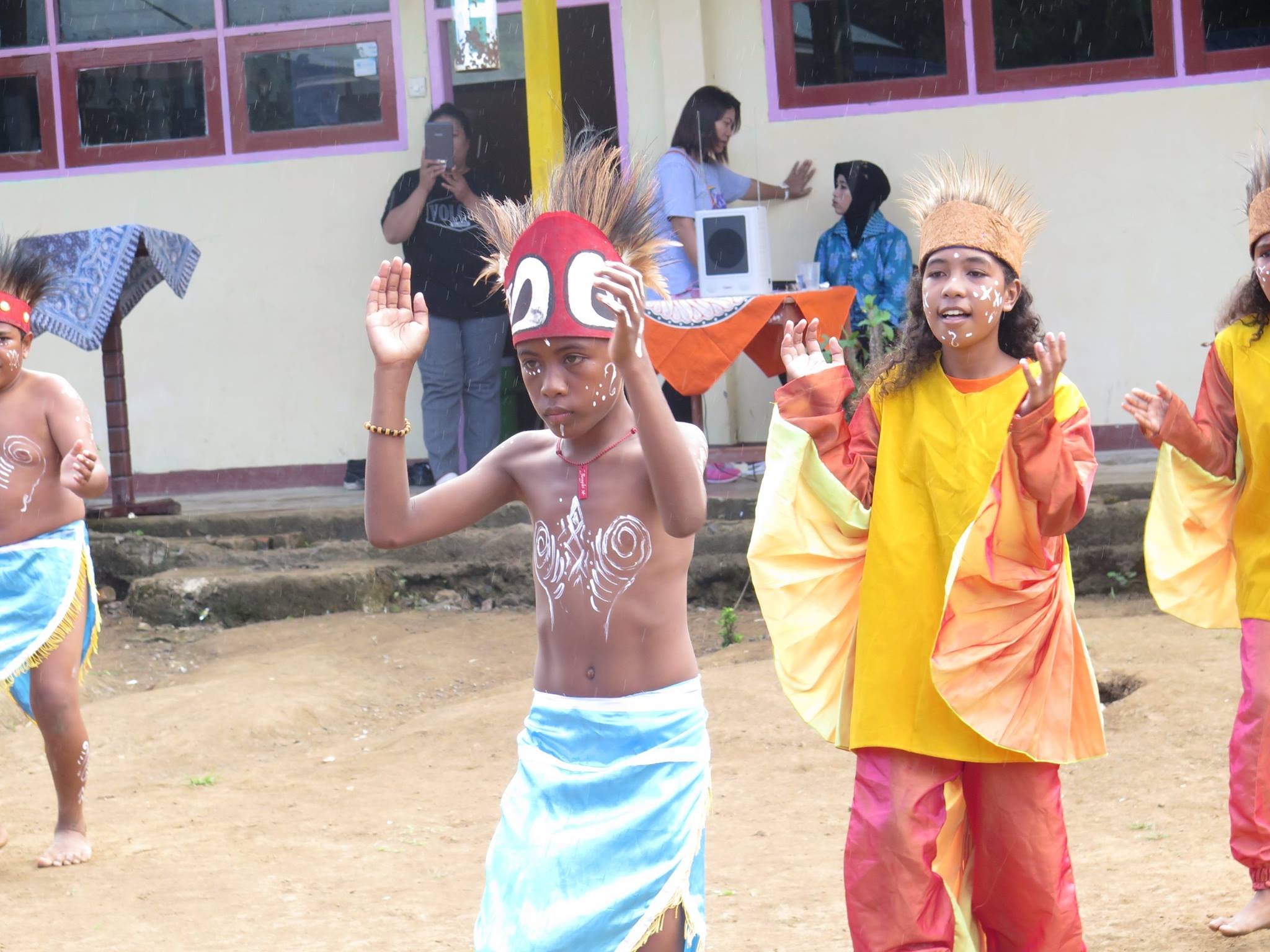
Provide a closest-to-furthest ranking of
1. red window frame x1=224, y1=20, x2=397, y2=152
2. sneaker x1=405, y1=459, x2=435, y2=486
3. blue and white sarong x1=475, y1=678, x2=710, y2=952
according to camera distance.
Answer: blue and white sarong x1=475, y1=678, x2=710, y2=952 → sneaker x1=405, y1=459, x2=435, y2=486 → red window frame x1=224, y1=20, x2=397, y2=152

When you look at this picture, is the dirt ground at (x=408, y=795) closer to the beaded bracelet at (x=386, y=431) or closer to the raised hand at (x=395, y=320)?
the beaded bracelet at (x=386, y=431)

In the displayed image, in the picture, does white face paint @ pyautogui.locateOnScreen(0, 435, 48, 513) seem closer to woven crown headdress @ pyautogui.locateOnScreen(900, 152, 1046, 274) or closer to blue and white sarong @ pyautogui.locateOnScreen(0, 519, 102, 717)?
blue and white sarong @ pyautogui.locateOnScreen(0, 519, 102, 717)

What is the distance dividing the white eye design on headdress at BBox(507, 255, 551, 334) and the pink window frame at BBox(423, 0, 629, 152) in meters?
6.78

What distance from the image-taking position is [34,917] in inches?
173

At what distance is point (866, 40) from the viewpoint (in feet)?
31.0

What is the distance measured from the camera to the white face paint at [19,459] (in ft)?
16.4

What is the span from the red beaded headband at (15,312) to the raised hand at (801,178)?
5421mm

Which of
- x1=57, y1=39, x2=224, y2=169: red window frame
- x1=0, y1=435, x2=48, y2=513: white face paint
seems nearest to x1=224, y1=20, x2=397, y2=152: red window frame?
x1=57, y1=39, x2=224, y2=169: red window frame

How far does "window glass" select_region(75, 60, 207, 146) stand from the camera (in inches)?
399

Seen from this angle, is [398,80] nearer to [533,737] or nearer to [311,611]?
[311,611]

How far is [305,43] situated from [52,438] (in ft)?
18.4

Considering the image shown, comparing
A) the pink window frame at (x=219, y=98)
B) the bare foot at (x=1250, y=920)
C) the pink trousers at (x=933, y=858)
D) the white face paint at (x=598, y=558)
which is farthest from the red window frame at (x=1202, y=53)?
the white face paint at (x=598, y=558)

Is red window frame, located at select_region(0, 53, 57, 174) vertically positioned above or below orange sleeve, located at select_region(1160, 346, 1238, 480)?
above

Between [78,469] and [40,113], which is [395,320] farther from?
[40,113]
